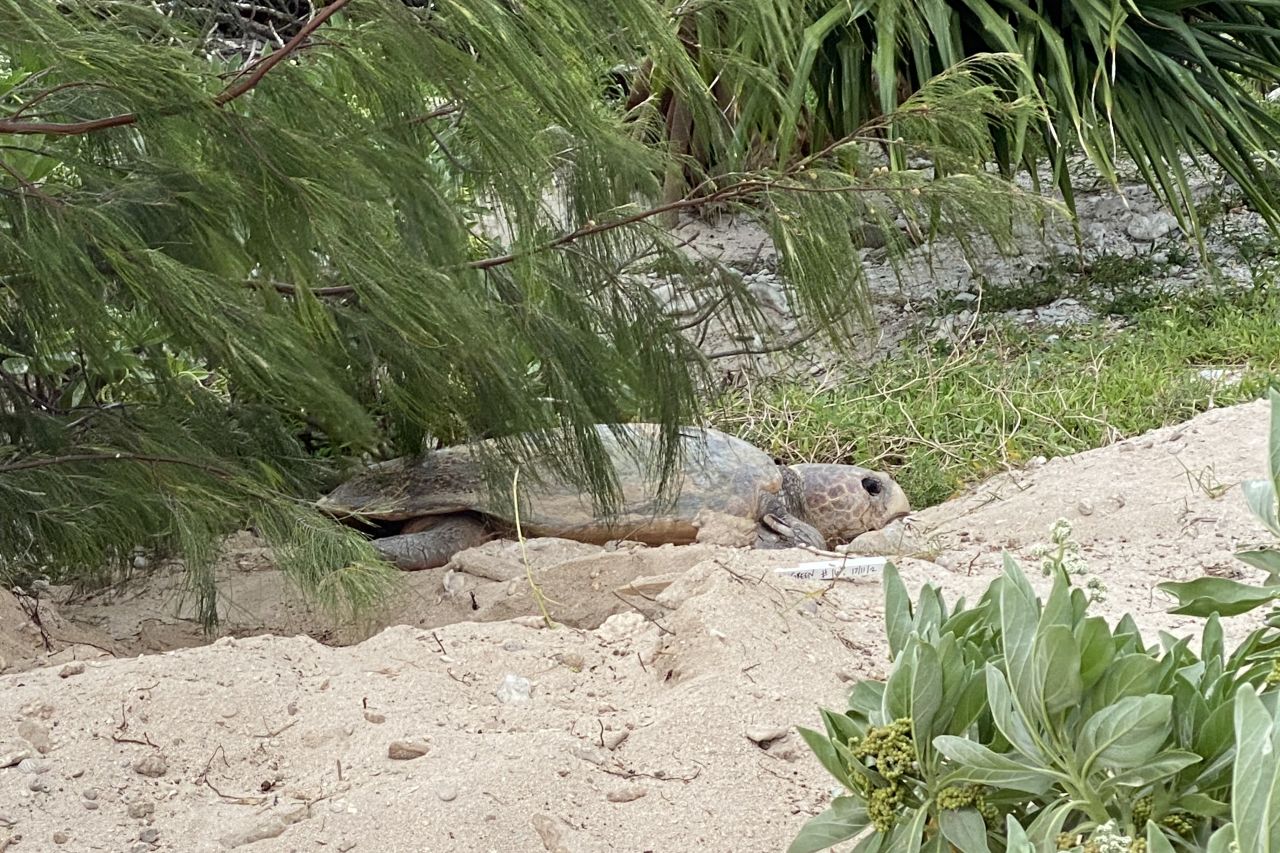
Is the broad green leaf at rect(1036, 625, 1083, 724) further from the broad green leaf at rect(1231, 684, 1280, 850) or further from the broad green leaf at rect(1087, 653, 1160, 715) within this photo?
the broad green leaf at rect(1231, 684, 1280, 850)

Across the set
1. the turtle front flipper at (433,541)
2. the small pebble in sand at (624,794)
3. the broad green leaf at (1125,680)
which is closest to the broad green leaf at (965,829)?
the broad green leaf at (1125,680)

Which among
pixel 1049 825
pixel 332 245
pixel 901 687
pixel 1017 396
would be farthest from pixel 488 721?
pixel 1017 396

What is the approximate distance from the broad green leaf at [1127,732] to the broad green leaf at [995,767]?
4 centimetres

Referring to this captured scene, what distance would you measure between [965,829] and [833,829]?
12 centimetres

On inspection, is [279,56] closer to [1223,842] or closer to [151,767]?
[151,767]

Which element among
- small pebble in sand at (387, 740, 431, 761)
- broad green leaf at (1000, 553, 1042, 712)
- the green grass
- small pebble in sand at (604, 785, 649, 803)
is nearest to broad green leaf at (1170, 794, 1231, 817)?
broad green leaf at (1000, 553, 1042, 712)

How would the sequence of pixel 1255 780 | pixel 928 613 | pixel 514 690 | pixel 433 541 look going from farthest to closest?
pixel 433 541 → pixel 514 690 → pixel 928 613 → pixel 1255 780

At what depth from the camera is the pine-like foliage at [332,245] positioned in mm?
1715

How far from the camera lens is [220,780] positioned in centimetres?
154

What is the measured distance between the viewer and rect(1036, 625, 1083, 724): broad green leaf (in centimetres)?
86

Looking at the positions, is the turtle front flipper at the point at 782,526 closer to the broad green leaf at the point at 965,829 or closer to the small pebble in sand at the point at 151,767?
the small pebble in sand at the point at 151,767

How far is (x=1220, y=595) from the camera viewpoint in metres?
1.02

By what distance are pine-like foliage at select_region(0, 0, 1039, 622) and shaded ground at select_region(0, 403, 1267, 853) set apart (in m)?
0.27

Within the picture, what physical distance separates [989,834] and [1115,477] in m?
2.33
